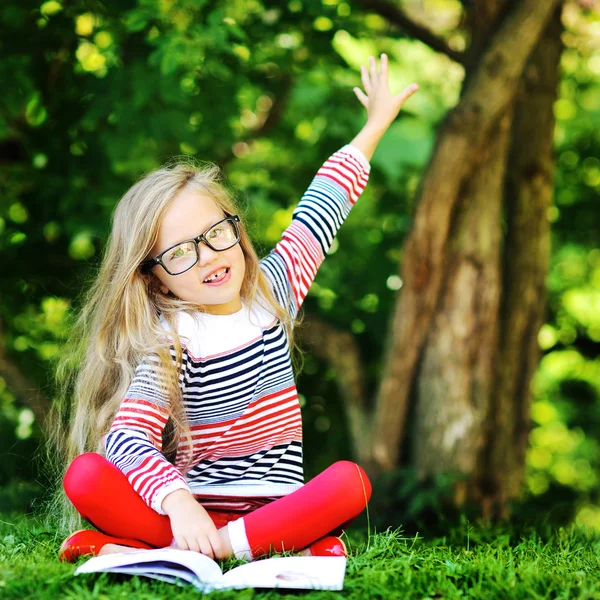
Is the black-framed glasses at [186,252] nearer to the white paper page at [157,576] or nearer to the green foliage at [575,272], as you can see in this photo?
the white paper page at [157,576]

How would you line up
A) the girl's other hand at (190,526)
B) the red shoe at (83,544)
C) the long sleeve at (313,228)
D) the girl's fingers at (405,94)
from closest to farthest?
1. the girl's other hand at (190,526)
2. the red shoe at (83,544)
3. the long sleeve at (313,228)
4. the girl's fingers at (405,94)

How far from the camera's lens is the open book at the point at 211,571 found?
1.84m

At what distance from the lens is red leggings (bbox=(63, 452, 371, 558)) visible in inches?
83.9

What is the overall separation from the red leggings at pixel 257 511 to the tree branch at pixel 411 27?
2.75 metres

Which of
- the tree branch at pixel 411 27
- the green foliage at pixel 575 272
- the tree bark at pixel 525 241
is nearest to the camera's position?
the tree branch at pixel 411 27

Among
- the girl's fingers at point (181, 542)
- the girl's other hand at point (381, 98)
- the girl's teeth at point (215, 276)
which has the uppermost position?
the girl's other hand at point (381, 98)

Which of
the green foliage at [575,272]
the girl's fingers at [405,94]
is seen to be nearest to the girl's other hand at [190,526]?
the girl's fingers at [405,94]

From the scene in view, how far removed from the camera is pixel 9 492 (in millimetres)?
3861

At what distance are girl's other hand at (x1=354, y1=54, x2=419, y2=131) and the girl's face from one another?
76 cm

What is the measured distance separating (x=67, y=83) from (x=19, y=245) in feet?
3.23

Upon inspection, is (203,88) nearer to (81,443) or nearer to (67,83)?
(67,83)

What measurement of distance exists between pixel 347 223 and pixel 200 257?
3.31m

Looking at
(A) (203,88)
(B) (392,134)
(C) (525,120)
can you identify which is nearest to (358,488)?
(A) (203,88)

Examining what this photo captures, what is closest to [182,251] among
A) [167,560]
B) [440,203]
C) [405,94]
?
A: [167,560]
